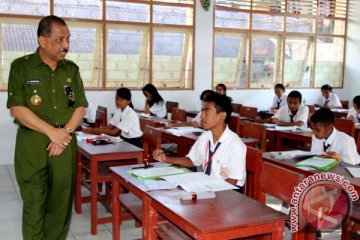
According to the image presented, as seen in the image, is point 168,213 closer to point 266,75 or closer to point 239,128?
point 239,128

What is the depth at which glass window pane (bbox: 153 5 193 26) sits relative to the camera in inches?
284

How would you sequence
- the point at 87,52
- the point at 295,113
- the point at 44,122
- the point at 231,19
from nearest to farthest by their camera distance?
the point at 44,122 < the point at 295,113 < the point at 87,52 < the point at 231,19

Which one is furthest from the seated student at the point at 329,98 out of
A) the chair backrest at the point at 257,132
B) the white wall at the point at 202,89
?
the chair backrest at the point at 257,132

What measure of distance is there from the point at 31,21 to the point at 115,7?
135cm

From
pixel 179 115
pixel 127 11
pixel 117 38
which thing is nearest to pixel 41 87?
pixel 179 115

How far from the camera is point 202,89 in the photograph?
773cm

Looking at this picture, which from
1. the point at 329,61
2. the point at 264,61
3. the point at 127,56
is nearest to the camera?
the point at 127,56

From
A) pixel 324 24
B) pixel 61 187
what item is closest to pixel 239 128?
pixel 61 187

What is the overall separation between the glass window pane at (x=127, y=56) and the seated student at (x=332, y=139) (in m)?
4.46

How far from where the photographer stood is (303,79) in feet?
28.9

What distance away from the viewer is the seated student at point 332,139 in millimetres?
2998

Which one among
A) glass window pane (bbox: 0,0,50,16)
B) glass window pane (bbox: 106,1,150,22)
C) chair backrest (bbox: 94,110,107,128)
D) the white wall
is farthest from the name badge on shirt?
glass window pane (bbox: 106,1,150,22)

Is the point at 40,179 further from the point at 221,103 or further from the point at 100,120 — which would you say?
the point at 100,120

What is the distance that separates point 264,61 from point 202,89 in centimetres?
152
